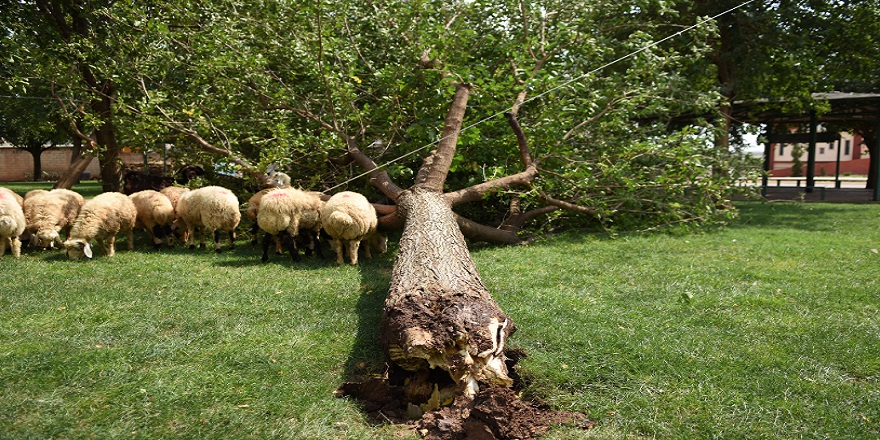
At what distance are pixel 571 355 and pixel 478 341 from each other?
812 millimetres

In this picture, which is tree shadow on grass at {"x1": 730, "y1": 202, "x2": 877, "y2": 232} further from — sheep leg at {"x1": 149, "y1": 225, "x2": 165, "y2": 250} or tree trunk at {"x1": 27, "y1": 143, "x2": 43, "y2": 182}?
tree trunk at {"x1": 27, "y1": 143, "x2": 43, "y2": 182}

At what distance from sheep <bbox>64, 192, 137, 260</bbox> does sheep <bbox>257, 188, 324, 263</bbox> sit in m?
1.93

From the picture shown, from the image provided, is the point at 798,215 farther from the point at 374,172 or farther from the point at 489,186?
the point at 374,172

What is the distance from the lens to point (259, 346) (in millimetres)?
4059

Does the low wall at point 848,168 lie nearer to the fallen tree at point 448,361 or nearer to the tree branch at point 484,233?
the tree branch at point 484,233

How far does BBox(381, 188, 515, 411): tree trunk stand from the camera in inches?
130

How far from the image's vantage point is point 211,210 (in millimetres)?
7715

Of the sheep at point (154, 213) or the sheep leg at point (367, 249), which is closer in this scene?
the sheep leg at point (367, 249)

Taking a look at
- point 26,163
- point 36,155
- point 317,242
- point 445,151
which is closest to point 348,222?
point 317,242

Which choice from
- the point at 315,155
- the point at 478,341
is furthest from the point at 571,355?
the point at 315,155

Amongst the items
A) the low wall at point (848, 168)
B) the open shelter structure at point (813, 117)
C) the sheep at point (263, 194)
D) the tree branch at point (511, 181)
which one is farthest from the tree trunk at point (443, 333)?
the low wall at point (848, 168)

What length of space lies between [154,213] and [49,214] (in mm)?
1245

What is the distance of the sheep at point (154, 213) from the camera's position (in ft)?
26.3

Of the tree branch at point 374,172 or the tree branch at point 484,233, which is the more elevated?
the tree branch at point 374,172
